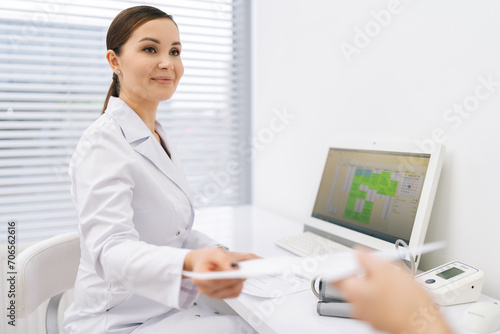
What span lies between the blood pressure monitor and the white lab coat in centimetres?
63

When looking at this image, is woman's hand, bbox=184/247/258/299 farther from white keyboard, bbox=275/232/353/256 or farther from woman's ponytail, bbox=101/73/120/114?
woman's ponytail, bbox=101/73/120/114

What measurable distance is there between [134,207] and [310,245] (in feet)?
2.21

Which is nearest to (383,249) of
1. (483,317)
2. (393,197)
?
(393,197)

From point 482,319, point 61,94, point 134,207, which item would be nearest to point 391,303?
point 482,319

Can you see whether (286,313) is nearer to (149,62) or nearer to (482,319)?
(482,319)

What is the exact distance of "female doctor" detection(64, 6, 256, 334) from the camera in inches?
32.4

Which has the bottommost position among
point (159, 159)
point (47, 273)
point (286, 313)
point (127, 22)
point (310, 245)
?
point (47, 273)

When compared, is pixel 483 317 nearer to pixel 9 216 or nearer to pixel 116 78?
pixel 116 78

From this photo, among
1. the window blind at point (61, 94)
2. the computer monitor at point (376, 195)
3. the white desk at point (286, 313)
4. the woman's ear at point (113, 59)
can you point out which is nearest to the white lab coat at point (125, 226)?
the woman's ear at point (113, 59)

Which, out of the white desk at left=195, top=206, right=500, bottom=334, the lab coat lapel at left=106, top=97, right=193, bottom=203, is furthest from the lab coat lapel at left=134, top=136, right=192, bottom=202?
the white desk at left=195, top=206, right=500, bottom=334

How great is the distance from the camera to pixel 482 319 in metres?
0.87

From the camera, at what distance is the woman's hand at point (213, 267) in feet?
2.41

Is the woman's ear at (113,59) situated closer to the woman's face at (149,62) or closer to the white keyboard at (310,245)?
the woman's face at (149,62)

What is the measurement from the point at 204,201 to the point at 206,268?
1.69 meters
